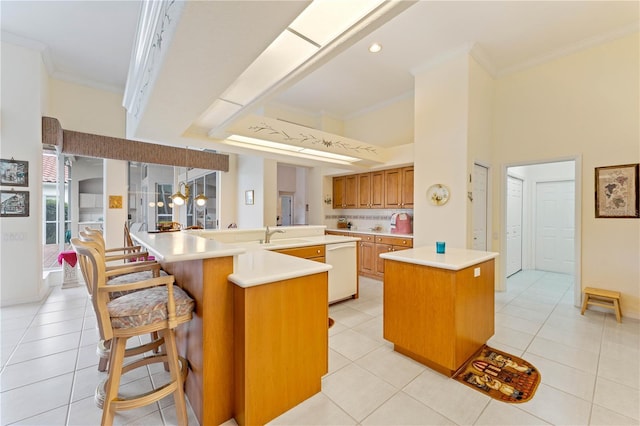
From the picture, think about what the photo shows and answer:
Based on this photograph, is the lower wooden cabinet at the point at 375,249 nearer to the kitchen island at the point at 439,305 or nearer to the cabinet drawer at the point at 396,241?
the cabinet drawer at the point at 396,241

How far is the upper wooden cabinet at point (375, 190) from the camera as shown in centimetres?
517

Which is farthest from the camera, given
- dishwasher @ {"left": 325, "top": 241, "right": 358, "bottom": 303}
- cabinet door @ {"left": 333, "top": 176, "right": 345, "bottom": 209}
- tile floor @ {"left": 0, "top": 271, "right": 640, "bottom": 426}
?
cabinet door @ {"left": 333, "top": 176, "right": 345, "bottom": 209}

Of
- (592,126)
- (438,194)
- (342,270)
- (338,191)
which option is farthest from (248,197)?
(592,126)

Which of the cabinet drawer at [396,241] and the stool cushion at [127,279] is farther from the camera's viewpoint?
the cabinet drawer at [396,241]

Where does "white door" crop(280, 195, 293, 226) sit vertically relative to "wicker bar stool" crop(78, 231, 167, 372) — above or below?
above

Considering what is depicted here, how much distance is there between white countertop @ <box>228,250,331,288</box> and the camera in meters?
1.58

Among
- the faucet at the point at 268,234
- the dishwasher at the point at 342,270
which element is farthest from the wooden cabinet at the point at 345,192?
the faucet at the point at 268,234

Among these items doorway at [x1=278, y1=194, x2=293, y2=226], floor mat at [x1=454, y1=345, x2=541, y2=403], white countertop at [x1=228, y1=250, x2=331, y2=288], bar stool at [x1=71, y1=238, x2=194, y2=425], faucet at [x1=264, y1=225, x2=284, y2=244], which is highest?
doorway at [x1=278, y1=194, x2=293, y2=226]

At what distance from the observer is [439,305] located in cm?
214

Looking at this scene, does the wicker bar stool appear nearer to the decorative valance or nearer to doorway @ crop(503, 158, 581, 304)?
the decorative valance

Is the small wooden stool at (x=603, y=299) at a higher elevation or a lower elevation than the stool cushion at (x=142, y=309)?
lower

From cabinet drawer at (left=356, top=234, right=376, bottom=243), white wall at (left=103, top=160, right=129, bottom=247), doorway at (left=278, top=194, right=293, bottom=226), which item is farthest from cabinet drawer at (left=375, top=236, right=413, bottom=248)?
white wall at (left=103, top=160, right=129, bottom=247)

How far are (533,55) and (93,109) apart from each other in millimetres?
7544

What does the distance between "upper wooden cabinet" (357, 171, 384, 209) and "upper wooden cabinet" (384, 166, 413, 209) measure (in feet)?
0.44
